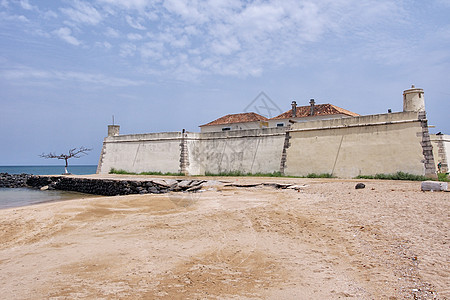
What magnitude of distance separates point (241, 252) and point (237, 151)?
1695 centimetres

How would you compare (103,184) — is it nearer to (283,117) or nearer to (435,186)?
(435,186)

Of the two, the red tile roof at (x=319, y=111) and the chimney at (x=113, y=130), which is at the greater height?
the red tile roof at (x=319, y=111)

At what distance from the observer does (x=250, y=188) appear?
507 inches

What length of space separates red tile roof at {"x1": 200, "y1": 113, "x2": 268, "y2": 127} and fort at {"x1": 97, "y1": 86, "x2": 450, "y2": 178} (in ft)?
6.85

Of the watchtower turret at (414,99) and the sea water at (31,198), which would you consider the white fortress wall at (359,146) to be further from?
the sea water at (31,198)

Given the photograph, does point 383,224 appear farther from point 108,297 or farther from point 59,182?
point 59,182

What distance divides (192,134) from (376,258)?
20071 mm

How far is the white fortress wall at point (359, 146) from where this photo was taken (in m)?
15.1

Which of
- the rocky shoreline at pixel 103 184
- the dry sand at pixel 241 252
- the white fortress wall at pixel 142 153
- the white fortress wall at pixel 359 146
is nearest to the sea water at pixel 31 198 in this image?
the rocky shoreline at pixel 103 184

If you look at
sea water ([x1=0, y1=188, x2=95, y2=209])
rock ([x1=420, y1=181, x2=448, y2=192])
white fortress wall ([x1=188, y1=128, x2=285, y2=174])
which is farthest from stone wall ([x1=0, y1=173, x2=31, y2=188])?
rock ([x1=420, y1=181, x2=448, y2=192])

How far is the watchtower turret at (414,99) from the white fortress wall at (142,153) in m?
14.2

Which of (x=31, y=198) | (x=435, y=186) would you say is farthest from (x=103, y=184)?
(x=435, y=186)

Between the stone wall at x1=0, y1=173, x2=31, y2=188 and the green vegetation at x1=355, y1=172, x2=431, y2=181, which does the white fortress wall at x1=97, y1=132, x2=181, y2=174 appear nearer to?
the stone wall at x1=0, y1=173, x2=31, y2=188

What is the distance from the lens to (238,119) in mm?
33344
